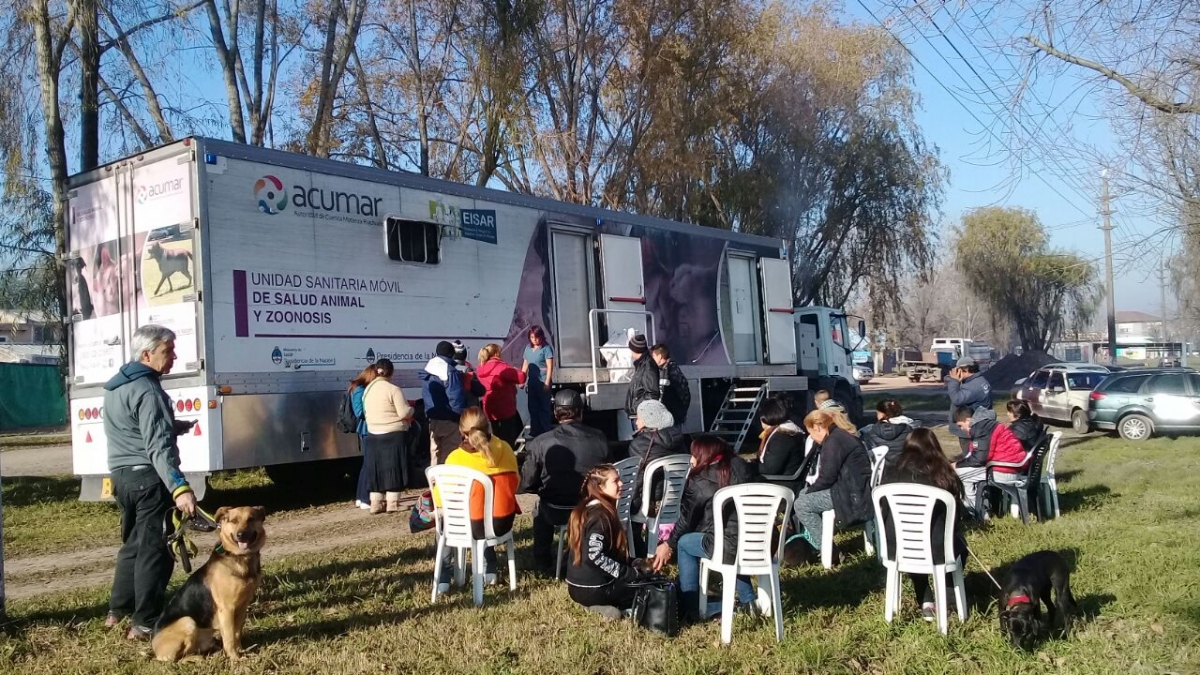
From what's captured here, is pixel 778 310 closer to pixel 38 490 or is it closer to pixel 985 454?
pixel 985 454

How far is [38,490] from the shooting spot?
12.8 m

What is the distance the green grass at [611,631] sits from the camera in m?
4.96

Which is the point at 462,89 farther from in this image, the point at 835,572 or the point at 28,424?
the point at 28,424

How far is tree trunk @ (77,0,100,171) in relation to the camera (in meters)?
11.9

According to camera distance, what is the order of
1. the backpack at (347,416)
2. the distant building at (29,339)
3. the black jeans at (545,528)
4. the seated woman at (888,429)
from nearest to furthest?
the black jeans at (545,528)
the seated woman at (888,429)
the backpack at (347,416)
the distant building at (29,339)

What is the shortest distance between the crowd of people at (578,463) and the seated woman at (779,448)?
1cm

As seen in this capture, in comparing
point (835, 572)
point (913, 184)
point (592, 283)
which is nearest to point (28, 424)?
point (592, 283)

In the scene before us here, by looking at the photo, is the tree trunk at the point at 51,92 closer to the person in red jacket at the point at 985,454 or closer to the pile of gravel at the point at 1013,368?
the person in red jacket at the point at 985,454

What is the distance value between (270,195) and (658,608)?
5.95 metres

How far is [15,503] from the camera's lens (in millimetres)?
11742

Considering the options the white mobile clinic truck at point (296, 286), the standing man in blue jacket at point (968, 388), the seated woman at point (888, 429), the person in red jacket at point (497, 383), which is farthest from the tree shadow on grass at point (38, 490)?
the standing man in blue jacket at point (968, 388)

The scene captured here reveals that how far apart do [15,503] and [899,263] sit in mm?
23490

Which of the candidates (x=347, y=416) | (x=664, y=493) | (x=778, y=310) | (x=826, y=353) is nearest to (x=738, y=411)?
(x=778, y=310)

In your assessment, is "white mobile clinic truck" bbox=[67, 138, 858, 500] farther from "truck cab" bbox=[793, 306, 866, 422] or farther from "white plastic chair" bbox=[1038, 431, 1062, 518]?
"truck cab" bbox=[793, 306, 866, 422]
